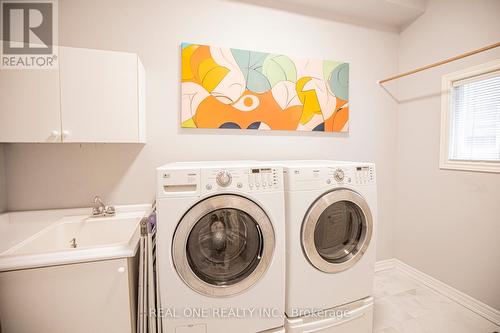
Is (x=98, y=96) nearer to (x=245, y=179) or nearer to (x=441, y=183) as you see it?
(x=245, y=179)

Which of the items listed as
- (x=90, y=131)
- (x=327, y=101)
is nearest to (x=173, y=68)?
(x=90, y=131)

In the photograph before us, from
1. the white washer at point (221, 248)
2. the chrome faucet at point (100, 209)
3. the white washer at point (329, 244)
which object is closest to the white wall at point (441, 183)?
the white washer at point (329, 244)

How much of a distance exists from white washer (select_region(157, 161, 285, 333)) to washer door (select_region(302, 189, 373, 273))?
199mm

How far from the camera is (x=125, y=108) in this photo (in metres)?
1.45

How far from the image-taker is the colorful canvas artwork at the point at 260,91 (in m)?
1.81

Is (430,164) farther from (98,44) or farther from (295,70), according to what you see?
(98,44)

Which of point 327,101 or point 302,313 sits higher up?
point 327,101

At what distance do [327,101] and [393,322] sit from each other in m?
1.90

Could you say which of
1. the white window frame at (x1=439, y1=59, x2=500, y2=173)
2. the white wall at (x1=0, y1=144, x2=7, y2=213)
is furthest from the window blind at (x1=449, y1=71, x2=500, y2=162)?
the white wall at (x1=0, y1=144, x2=7, y2=213)

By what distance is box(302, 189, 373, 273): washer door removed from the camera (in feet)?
4.44

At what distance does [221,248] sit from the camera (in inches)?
51.0

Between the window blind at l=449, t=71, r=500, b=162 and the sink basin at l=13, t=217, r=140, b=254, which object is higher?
the window blind at l=449, t=71, r=500, b=162

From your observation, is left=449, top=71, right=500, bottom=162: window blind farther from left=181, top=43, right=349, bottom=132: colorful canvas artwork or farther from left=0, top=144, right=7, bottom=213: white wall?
left=0, top=144, right=7, bottom=213: white wall

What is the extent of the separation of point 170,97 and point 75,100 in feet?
2.06
